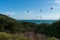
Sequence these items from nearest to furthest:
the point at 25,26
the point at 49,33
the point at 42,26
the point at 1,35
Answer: the point at 1,35 → the point at 49,33 → the point at 42,26 → the point at 25,26

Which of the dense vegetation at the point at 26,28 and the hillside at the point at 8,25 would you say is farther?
the hillside at the point at 8,25

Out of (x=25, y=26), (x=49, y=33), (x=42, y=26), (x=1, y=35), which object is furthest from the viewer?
(x=25, y=26)

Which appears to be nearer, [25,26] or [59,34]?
[59,34]

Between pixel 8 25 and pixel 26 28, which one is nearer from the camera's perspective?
pixel 8 25

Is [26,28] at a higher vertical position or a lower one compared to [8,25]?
lower

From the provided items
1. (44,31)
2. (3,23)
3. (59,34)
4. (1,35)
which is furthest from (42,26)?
(1,35)

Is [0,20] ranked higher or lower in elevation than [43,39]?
higher

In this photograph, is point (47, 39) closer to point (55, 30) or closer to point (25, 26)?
point (55, 30)

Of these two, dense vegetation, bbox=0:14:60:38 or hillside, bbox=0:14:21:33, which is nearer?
dense vegetation, bbox=0:14:60:38
